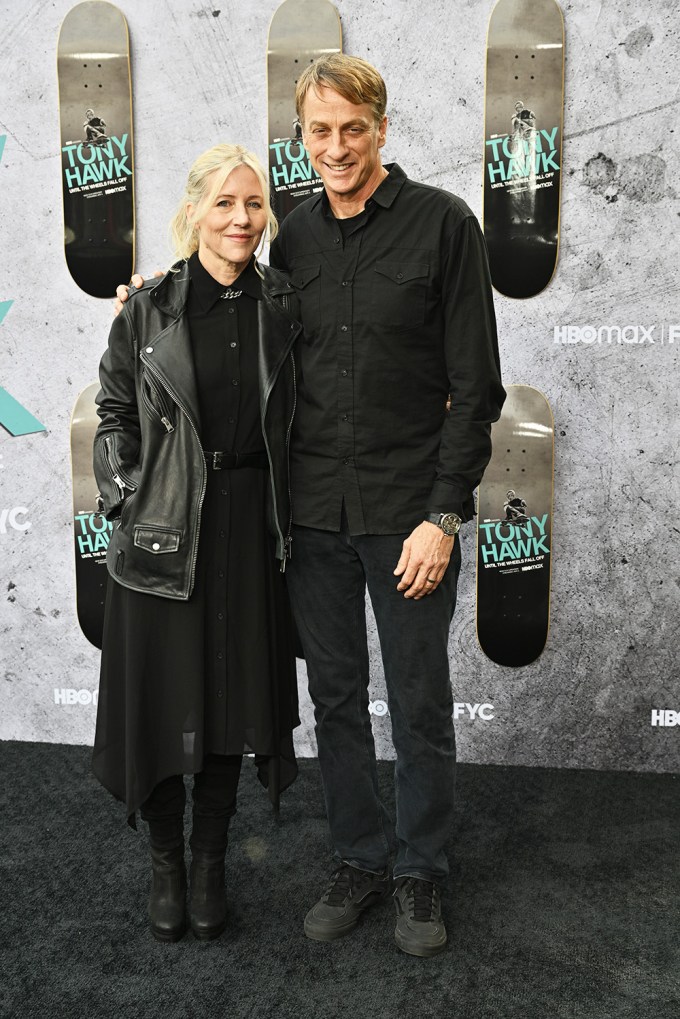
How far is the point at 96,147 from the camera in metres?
2.60

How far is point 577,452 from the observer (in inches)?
101

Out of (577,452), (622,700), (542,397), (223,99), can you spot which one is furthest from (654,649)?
(223,99)

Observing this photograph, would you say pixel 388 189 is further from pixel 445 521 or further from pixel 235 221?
pixel 445 521

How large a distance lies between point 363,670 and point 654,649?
42.2 inches

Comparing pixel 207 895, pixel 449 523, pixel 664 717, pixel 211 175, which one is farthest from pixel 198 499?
pixel 664 717

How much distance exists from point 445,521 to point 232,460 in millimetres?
391

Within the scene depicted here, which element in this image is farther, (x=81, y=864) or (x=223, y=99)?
(x=223, y=99)

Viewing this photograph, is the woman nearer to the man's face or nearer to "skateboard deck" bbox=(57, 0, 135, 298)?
the man's face

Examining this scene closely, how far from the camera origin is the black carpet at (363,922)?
1.64m

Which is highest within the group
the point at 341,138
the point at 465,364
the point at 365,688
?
the point at 341,138

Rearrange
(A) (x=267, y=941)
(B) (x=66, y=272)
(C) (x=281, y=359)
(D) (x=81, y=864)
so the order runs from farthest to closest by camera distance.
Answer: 1. (B) (x=66, y=272)
2. (D) (x=81, y=864)
3. (A) (x=267, y=941)
4. (C) (x=281, y=359)

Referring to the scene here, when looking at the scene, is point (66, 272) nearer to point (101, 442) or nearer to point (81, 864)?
point (101, 442)

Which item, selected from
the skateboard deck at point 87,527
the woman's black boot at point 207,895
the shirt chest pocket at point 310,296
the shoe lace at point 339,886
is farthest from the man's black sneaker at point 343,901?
the skateboard deck at point 87,527

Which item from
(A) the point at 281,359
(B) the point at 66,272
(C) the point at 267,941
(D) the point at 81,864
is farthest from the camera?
(B) the point at 66,272
